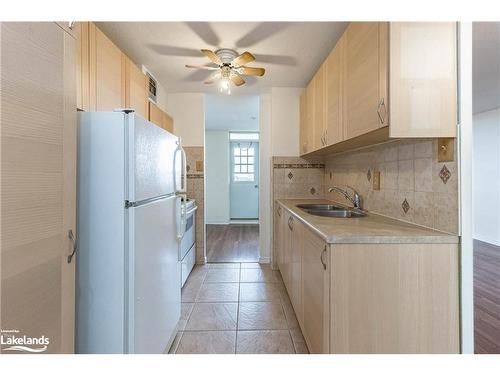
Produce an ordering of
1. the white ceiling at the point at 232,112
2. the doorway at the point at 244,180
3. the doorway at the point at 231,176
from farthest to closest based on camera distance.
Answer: the doorway at the point at 244,180
the doorway at the point at 231,176
the white ceiling at the point at 232,112

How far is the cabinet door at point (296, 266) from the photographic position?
5.84 ft

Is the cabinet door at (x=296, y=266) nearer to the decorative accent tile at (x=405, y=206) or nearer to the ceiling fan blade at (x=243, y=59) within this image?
the decorative accent tile at (x=405, y=206)

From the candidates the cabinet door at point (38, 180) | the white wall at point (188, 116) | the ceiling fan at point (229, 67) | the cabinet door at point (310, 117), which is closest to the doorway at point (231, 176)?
the white wall at point (188, 116)

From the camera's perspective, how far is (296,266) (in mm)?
1904

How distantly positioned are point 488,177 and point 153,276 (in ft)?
16.5

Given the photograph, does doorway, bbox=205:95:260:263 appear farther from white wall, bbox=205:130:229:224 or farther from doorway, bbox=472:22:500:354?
doorway, bbox=472:22:500:354

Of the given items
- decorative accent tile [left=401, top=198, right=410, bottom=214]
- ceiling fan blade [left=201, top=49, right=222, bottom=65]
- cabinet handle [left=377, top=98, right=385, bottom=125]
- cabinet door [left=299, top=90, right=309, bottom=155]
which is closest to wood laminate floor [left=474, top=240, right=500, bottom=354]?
decorative accent tile [left=401, top=198, right=410, bottom=214]

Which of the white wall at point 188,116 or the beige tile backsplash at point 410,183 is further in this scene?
the white wall at point 188,116

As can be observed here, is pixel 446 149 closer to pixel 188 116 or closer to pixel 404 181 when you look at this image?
pixel 404 181

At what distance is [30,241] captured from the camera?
2.70 feet

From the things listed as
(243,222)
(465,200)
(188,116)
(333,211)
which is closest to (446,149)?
(465,200)

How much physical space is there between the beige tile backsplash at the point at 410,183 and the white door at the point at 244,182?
431cm
